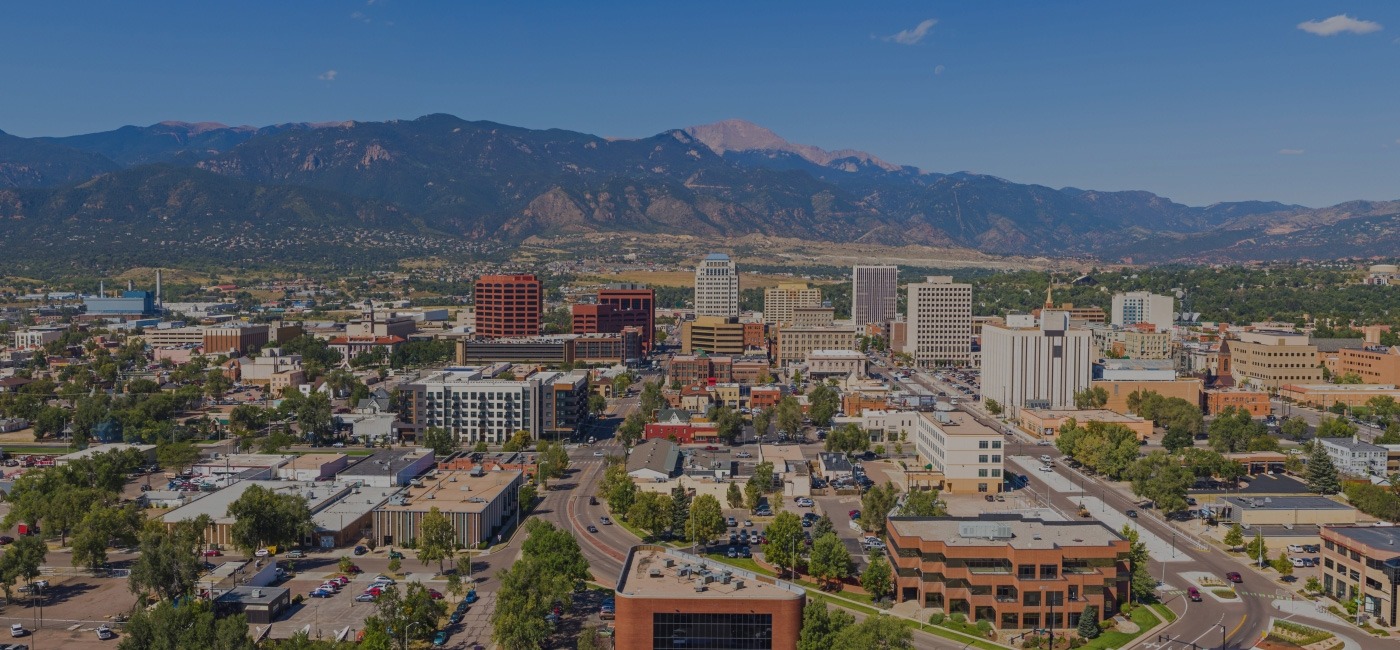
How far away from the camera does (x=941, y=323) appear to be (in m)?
121

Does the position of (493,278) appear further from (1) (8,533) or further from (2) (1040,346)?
(1) (8,533)

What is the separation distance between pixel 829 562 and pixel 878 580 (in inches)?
96.7

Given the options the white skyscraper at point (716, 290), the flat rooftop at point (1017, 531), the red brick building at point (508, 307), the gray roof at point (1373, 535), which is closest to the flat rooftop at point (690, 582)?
the flat rooftop at point (1017, 531)

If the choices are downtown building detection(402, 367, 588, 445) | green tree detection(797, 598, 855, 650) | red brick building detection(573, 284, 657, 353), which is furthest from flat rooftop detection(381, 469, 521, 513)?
red brick building detection(573, 284, 657, 353)

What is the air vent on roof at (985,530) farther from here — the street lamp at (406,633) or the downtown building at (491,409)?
the downtown building at (491,409)

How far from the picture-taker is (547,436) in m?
73.3

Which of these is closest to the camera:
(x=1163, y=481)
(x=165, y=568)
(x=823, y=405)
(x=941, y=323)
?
(x=165, y=568)

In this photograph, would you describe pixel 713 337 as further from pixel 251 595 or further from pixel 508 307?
pixel 251 595

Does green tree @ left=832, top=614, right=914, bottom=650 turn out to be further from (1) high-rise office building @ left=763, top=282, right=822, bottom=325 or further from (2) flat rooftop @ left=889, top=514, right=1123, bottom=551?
(1) high-rise office building @ left=763, top=282, right=822, bottom=325

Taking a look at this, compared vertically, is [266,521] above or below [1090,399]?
below

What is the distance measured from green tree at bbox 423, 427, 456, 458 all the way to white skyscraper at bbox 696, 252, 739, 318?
269ft

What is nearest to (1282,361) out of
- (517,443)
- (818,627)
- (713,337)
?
(713,337)

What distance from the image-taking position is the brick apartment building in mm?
35969

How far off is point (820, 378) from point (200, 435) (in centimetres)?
5208
